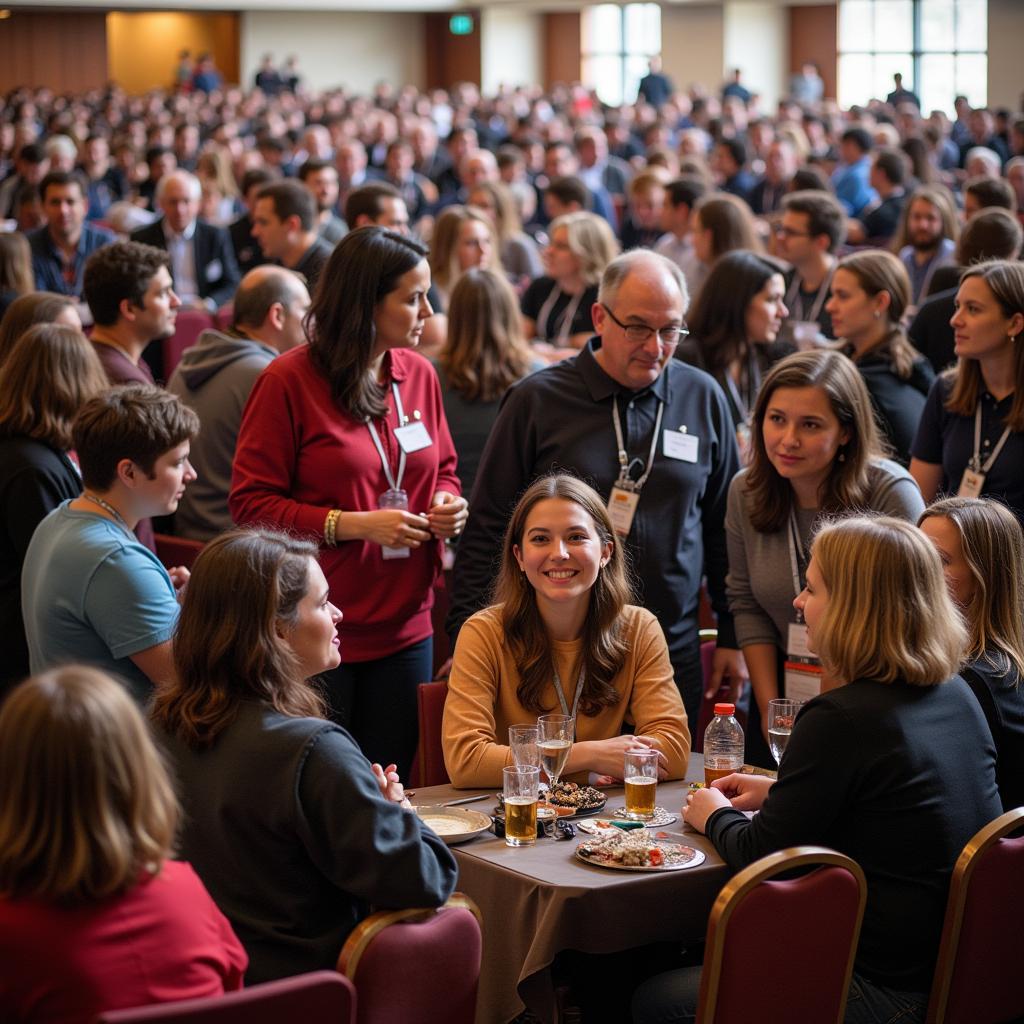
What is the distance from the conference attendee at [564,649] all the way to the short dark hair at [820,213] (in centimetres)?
362

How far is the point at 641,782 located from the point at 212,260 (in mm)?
6954

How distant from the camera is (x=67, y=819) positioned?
1.69 m

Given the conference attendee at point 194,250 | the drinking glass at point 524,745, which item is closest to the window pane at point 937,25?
the conference attendee at point 194,250

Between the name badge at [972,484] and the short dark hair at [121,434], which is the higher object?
the short dark hair at [121,434]

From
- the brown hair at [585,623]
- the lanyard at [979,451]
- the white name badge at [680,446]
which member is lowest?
the brown hair at [585,623]

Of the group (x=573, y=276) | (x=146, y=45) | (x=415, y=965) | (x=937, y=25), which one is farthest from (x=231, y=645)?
(x=146, y=45)

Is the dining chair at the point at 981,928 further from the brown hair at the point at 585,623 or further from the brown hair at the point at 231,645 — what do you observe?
the brown hair at the point at 231,645

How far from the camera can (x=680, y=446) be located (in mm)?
3541

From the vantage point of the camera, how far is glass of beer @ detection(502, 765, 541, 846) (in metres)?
2.61

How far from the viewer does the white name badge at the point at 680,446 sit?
353cm

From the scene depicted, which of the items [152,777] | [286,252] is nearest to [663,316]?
[152,777]

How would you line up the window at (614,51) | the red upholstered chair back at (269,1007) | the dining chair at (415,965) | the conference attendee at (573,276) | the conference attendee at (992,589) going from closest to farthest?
the red upholstered chair back at (269,1007), the dining chair at (415,965), the conference attendee at (992,589), the conference attendee at (573,276), the window at (614,51)

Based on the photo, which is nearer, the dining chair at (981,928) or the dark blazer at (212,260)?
the dining chair at (981,928)

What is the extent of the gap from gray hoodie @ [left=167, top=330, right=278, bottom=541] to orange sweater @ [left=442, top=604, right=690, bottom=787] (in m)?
1.76
